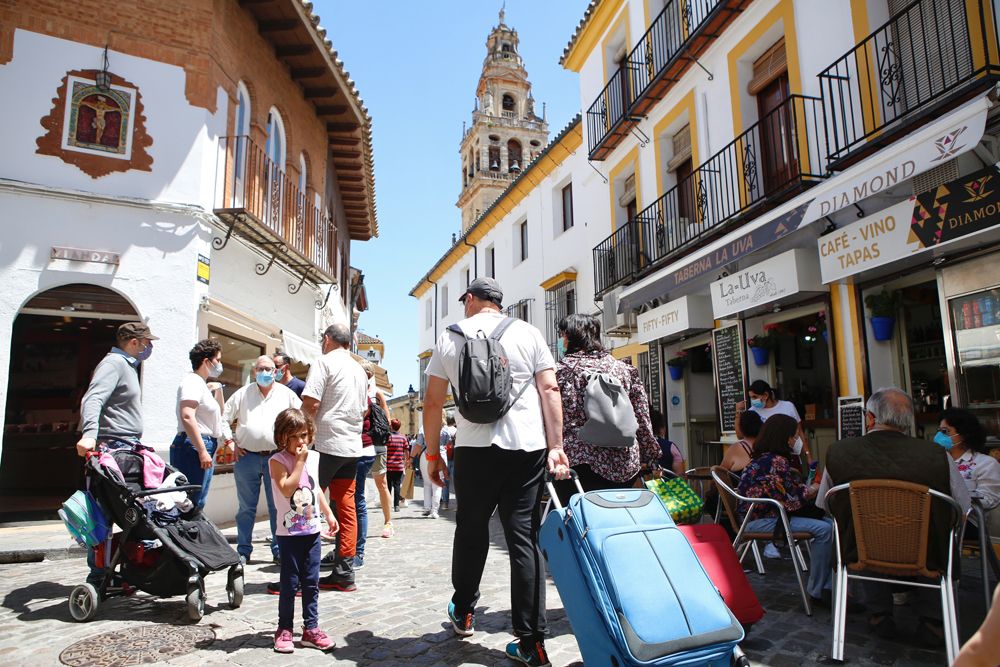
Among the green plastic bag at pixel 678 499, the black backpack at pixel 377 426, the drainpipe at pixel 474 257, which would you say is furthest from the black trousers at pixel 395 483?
the drainpipe at pixel 474 257

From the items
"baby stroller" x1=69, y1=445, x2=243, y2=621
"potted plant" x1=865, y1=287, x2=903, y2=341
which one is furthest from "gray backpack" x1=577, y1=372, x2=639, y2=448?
"potted plant" x1=865, y1=287, x2=903, y2=341

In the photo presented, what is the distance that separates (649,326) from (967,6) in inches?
254

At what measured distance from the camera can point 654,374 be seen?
488 inches

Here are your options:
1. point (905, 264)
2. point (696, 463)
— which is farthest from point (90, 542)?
point (696, 463)

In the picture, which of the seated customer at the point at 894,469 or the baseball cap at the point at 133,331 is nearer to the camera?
the seated customer at the point at 894,469

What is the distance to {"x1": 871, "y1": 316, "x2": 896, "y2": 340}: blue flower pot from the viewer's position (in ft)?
23.3

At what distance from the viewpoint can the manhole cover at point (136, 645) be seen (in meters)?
3.34

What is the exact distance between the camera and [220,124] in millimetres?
8820

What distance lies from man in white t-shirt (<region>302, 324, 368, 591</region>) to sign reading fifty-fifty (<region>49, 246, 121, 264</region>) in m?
4.54

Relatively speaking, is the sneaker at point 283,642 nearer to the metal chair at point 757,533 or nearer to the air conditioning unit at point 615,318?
the metal chair at point 757,533

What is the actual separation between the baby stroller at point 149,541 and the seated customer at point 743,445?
3744 mm

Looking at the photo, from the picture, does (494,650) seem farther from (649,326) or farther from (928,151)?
(649,326)

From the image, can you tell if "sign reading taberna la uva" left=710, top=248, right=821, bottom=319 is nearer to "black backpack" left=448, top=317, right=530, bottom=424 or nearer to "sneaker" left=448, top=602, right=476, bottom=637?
"black backpack" left=448, top=317, right=530, bottom=424

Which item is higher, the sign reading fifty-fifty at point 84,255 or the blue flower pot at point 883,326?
the sign reading fifty-fifty at point 84,255
